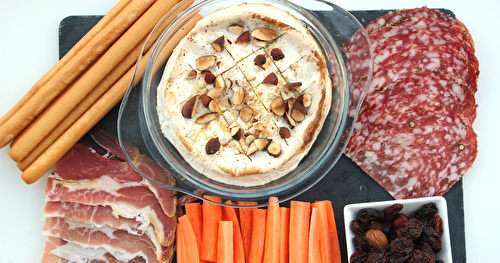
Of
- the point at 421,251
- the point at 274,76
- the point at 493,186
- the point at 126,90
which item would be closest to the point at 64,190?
the point at 126,90

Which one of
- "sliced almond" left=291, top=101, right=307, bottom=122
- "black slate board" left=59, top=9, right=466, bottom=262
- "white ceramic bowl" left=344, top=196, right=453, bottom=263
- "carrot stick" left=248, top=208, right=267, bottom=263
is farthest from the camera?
"black slate board" left=59, top=9, right=466, bottom=262

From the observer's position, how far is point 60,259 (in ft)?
6.77

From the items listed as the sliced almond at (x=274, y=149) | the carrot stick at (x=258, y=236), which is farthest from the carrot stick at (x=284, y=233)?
the sliced almond at (x=274, y=149)

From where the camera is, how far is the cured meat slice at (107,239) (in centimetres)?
205

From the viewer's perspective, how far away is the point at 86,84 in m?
1.89

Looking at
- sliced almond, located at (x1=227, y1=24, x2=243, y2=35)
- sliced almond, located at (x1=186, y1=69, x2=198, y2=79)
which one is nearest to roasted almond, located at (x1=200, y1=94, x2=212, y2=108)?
sliced almond, located at (x1=186, y1=69, x2=198, y2=79)

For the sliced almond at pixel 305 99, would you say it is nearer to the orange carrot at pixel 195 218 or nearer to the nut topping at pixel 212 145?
the nut topping at pixel 212 145

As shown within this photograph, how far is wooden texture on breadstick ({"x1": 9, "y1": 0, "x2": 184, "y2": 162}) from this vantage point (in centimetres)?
189

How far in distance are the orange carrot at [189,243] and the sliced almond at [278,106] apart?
2.58 ft

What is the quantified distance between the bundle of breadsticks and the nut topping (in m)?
0.53

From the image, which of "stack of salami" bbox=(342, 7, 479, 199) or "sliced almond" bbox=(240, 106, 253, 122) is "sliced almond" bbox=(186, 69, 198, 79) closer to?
"sliced almond" bbox=(240, 106, 253, 122)

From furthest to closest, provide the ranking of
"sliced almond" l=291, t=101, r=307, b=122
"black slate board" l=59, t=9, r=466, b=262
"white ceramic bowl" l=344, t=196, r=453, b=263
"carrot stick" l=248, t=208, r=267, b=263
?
"black slate board" l=59, t=9, r=466, b=262, "carrot stick" l=248, t=208, r=267, b=263, "white ceramic bowl" l=344, t=196, r=453, b=263, "sliced almond" l=291, t=101, r=307, b=122

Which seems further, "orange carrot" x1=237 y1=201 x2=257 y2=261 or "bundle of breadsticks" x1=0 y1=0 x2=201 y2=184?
"orange carrot" x1=237 y1=201 x2=257 y2=261

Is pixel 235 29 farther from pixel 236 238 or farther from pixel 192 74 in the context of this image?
pixel 236 238
